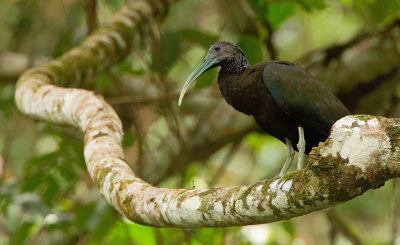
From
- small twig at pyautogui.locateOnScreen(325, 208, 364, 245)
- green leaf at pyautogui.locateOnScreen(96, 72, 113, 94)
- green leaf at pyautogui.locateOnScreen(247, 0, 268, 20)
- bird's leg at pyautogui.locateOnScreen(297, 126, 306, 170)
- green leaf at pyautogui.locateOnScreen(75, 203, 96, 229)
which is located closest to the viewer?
bird's leg at pyautogui.locateOnScreen(297, 126, 306, 170)

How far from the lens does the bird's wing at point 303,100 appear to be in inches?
133

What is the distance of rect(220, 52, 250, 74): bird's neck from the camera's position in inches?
149

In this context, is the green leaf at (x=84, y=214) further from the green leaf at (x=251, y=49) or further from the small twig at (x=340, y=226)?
the small twig at (x=340, y=226)

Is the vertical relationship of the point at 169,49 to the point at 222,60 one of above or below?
below

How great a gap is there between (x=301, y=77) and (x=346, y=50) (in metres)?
2.21

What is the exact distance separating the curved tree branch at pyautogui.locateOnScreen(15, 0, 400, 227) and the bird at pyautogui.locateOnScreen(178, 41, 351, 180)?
0.62 metres

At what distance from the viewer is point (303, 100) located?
3.41 m

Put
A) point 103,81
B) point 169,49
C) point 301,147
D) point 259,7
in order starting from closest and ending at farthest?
point 301,147
point 259,7
point 169,49
point 103,81

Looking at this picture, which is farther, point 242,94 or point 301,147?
point 242,94

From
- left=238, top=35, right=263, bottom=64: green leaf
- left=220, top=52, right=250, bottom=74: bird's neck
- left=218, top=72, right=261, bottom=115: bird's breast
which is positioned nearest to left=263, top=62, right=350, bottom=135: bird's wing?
left=218, top=72, right=261, bottom=115: bird's breast

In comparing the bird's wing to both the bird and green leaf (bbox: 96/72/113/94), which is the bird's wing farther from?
green leaf (bbox: 96/72/113/94)

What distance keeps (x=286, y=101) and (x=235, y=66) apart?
0.55 m

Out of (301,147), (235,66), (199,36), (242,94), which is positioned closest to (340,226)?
(199,36)

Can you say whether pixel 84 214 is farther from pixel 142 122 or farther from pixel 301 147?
pixel 301 147
